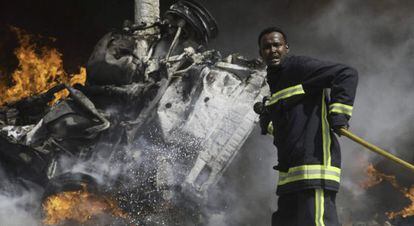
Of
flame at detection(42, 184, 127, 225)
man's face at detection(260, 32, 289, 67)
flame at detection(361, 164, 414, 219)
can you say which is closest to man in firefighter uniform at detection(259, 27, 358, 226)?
man's face at detection(260, 32, 289, 67)

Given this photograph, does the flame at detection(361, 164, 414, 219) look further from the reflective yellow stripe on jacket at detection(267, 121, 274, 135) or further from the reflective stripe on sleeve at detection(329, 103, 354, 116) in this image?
the reflective stripe on sleeve at detection(329, 103, 354, 116)

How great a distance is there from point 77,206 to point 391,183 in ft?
17.2

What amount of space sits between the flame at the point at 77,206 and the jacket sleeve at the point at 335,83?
2593mm

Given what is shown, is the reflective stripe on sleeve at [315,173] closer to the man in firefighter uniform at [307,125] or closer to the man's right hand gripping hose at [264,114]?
the man in firefighter uniform at [307,125]

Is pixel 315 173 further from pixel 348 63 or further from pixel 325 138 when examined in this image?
pixel 348 63

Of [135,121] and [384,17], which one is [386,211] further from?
[135,121]

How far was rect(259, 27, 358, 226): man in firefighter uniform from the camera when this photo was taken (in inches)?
104

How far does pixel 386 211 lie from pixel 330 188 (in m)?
5.20

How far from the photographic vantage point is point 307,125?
2.79 meters

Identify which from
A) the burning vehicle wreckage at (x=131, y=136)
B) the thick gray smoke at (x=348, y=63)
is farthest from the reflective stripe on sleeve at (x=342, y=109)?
the thick gray smoke at (x=348, y=63)

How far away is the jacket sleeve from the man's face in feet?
0.59

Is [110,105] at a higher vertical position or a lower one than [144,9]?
lower

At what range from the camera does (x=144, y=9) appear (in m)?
7.48

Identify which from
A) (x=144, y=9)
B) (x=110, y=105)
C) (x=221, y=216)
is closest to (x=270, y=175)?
(x=221, y=216)
